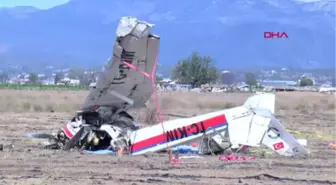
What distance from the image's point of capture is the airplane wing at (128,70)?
13.2m

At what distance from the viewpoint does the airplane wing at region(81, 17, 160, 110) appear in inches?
522

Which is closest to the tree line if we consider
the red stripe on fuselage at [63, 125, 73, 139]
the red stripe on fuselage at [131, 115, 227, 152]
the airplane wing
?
the red stripe on fuselage at [63, 125, 73, 139]

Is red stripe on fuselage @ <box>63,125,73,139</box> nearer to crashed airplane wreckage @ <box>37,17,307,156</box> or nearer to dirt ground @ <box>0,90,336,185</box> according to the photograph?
crashed airplane wreckage @ <box>37,17,307,156</box>

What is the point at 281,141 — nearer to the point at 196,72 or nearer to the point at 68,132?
the point at 68,132

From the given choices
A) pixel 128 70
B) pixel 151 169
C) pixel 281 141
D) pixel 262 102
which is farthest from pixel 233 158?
pixel 128 70

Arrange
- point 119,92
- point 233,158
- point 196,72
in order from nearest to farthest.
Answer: point 233,158, point 119,92, point 196,72

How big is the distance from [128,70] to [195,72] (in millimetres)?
128412

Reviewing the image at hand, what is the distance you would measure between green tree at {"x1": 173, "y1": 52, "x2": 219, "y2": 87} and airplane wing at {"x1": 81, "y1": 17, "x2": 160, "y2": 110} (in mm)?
124144

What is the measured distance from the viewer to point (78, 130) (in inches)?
664

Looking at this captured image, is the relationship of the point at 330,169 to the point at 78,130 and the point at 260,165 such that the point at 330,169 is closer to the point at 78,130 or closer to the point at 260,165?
the point at 260,165

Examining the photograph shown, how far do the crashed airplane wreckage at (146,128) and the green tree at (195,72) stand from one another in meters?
124

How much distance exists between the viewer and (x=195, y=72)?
143m

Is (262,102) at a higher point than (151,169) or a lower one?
higher

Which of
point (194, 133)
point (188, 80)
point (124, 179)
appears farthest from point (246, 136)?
point (188, 80)
